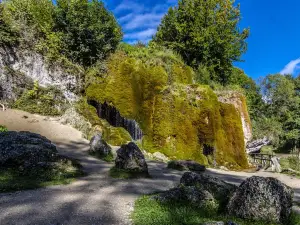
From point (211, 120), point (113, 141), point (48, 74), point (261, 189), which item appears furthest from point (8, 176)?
point (211, 120)

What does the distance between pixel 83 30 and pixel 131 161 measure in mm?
14278

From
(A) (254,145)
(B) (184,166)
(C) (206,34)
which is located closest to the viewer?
(B) (184,166)

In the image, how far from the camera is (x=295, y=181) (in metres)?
12.2

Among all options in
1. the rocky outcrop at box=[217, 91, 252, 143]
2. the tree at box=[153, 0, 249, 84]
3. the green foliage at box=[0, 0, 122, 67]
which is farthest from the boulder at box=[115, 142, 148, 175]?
the tree at box=[153, 0, 249, 84]

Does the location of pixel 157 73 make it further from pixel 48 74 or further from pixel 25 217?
pixel 25 217

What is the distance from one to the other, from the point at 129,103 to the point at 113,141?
11.3ft

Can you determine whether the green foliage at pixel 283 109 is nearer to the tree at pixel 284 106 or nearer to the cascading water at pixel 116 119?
the tree at pixel 284 106

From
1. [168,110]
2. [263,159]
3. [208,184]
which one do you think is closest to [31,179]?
[208,184]

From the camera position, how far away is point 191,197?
6.12 meters

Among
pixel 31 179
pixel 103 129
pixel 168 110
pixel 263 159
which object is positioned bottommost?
pixel 31 179

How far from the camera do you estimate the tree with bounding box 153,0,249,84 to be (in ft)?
88.6

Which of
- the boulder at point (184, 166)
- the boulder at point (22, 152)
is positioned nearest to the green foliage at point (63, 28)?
the boulder at point (22, 152)

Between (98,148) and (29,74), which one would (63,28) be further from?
(98,148)

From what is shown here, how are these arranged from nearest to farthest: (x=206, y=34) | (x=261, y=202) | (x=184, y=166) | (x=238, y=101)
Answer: (x=261, y=202) → (x=184, y=166) → (x=238, y=101) → (x=206, y=34)
